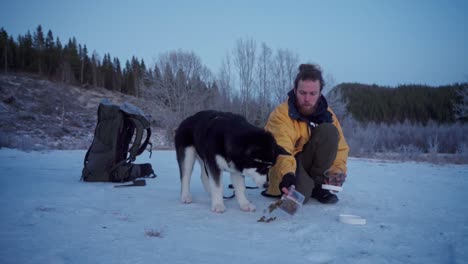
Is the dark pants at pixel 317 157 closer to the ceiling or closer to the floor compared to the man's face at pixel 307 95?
closer to the floor

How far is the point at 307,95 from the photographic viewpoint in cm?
356

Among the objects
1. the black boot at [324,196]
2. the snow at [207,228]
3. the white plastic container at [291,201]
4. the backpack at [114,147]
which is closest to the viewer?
the snow at [207,228]

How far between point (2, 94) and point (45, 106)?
4.94m

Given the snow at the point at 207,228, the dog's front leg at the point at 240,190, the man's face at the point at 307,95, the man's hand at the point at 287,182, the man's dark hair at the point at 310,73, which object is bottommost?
the snow at the point at 207,228

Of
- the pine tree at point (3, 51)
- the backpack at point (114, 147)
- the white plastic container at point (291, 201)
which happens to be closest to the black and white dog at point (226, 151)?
the white plastic container at point (291, 201)

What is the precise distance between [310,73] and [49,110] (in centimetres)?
4179

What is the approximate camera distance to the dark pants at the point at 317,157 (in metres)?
3.48

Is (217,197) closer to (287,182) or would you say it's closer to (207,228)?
(207,228)

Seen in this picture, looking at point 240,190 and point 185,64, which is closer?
point 240,190

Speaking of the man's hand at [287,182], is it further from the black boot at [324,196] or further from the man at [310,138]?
the black boot at [324,196]

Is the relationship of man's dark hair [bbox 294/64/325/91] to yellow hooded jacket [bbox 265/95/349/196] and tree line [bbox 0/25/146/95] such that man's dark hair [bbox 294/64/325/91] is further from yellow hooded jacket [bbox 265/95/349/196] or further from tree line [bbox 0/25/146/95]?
tree line [bbox 0/25/146/95]

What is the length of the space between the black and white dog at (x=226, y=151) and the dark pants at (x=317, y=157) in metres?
0.63

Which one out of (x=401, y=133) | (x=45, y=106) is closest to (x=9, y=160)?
(x=401, y=133)

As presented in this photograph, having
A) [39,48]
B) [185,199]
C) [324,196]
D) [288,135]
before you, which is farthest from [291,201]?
[39,48]
